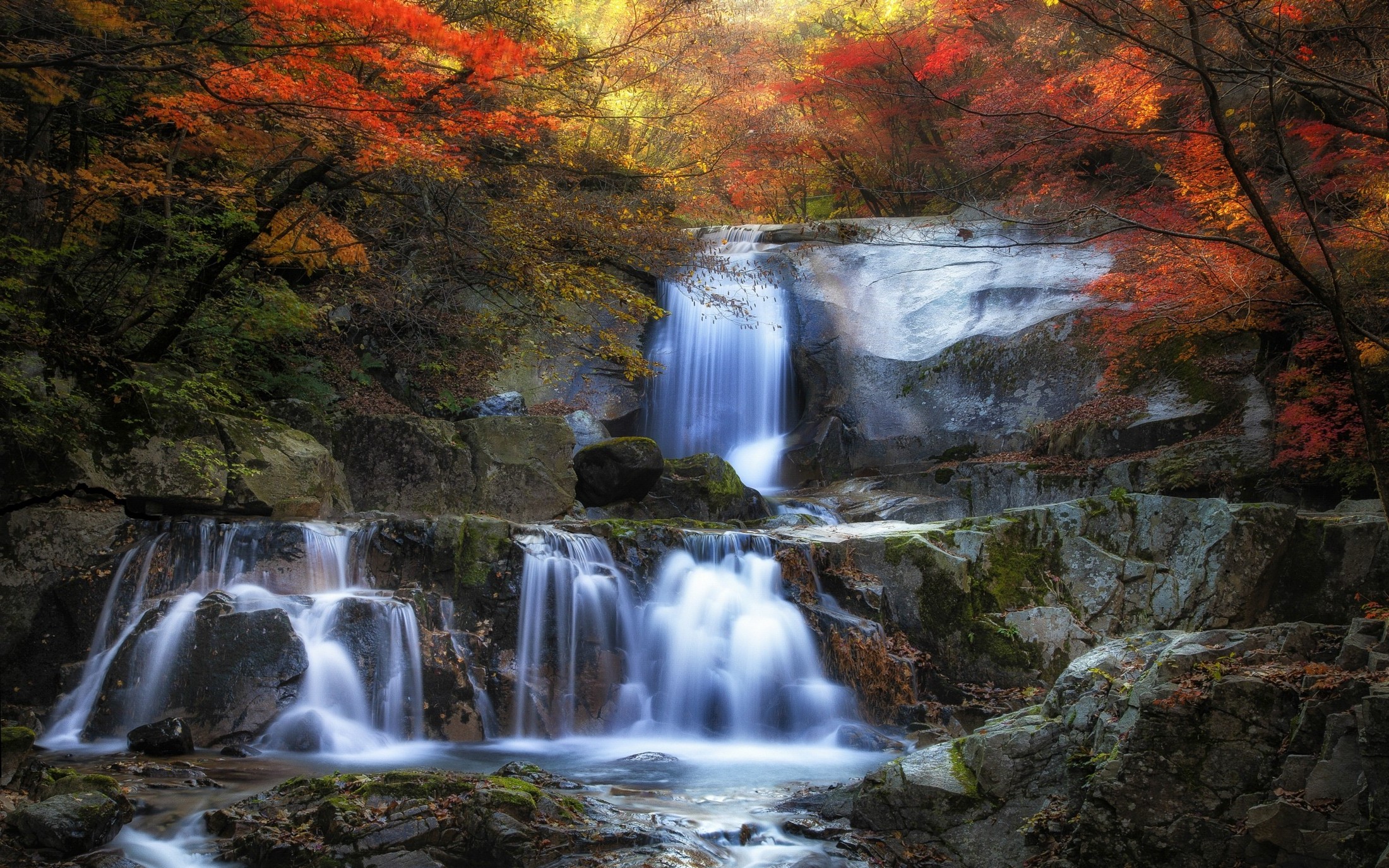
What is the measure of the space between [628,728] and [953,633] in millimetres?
3806

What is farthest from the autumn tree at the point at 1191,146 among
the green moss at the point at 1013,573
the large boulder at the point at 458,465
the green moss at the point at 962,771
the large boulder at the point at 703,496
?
the large boulder at the point at 458,465

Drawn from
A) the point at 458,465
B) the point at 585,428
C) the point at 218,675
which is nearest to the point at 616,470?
the point at 458,465

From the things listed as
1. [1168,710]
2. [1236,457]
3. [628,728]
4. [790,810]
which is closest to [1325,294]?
[1168,710]

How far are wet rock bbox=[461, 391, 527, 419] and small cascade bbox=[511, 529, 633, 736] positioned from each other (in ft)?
17.5

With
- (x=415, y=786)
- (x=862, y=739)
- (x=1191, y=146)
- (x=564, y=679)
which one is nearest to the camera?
(x=415, y=786)

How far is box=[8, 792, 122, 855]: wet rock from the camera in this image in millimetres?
4500

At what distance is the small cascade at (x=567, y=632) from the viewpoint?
8.57 metres

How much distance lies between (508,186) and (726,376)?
624cm

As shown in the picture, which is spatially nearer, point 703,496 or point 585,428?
point 703,496

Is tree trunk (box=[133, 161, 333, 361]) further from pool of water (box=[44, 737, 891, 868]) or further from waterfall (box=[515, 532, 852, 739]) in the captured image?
pool of water (box=[44, 737, 891, 868])

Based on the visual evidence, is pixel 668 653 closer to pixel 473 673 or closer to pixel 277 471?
Result: pixel 473 673

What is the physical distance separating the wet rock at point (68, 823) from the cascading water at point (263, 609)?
7.61ft

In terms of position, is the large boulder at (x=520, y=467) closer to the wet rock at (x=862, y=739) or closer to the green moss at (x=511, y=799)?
the wet rock at (x=862, y=739)

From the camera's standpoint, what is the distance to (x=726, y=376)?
675 inches
